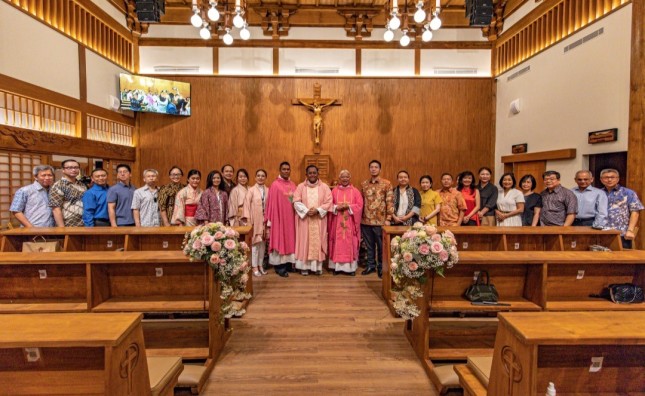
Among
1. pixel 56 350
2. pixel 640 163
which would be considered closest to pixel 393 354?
pixel 56 350

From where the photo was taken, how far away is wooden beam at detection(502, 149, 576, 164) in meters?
4.77

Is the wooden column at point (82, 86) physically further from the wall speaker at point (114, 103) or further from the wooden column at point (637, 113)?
the wooden column at point (637, 113)

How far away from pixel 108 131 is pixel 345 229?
4605 millimetres

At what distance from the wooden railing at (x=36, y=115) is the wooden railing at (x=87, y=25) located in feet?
3.63

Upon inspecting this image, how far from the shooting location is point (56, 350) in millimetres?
1269

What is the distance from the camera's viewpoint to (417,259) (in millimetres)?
2244

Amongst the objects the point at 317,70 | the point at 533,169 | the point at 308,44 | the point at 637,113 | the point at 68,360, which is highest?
the point at 308,44

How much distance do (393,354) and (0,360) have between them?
2223mm

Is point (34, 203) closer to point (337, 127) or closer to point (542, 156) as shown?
point (337, 127)

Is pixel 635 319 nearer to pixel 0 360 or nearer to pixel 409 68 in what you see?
pixel 0 360

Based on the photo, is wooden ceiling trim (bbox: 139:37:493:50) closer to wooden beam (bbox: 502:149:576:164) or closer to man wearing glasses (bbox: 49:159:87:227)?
wooden beam (bbox: 502:149:576:164)

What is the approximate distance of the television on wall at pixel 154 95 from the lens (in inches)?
240

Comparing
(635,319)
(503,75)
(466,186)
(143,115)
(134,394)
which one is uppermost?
(503,75)

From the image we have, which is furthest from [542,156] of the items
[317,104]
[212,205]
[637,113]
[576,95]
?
[212,205]
